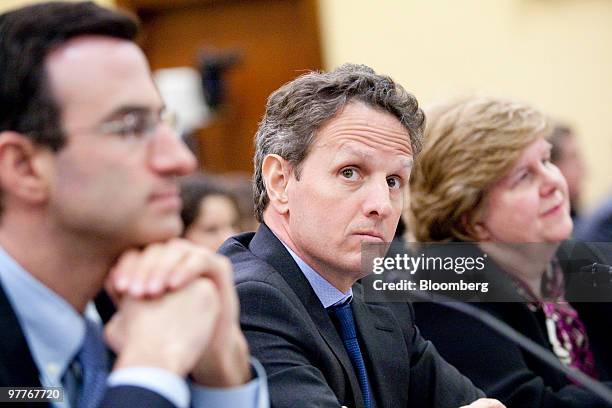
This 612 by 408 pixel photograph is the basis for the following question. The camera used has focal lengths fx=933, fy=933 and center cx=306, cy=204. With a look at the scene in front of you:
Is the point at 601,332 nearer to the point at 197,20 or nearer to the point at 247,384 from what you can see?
the point at 247,384

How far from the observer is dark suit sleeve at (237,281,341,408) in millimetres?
1578

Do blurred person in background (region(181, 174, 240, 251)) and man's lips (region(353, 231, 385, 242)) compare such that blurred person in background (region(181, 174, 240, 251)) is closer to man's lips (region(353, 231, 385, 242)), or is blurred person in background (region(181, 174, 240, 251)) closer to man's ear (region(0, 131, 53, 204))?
man's lips (region(353, 231, 385, 242))

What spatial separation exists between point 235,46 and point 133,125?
5228mm

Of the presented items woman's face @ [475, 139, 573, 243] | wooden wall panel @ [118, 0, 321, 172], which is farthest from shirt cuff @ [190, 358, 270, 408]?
wooden wall panel @ [118, 0, 321, 172]

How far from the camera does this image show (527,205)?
7.88 ft

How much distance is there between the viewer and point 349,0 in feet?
19.4

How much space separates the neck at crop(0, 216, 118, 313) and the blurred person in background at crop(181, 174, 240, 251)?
2.11m

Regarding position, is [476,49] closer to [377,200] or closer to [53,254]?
[377,200]

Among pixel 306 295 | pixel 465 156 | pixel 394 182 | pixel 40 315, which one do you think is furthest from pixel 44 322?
pixel 465 156

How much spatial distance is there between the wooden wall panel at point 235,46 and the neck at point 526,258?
399cm

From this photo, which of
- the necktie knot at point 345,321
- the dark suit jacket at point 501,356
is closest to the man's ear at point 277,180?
the necktie knot at point 345,321

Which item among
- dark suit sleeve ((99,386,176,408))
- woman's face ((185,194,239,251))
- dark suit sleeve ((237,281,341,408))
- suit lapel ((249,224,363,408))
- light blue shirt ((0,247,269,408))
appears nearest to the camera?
dark suit sleeve ((99,386,176,408))

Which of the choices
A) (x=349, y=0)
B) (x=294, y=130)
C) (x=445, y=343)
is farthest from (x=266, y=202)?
(x=349, y=0)

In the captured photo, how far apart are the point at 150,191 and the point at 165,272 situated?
12cm
